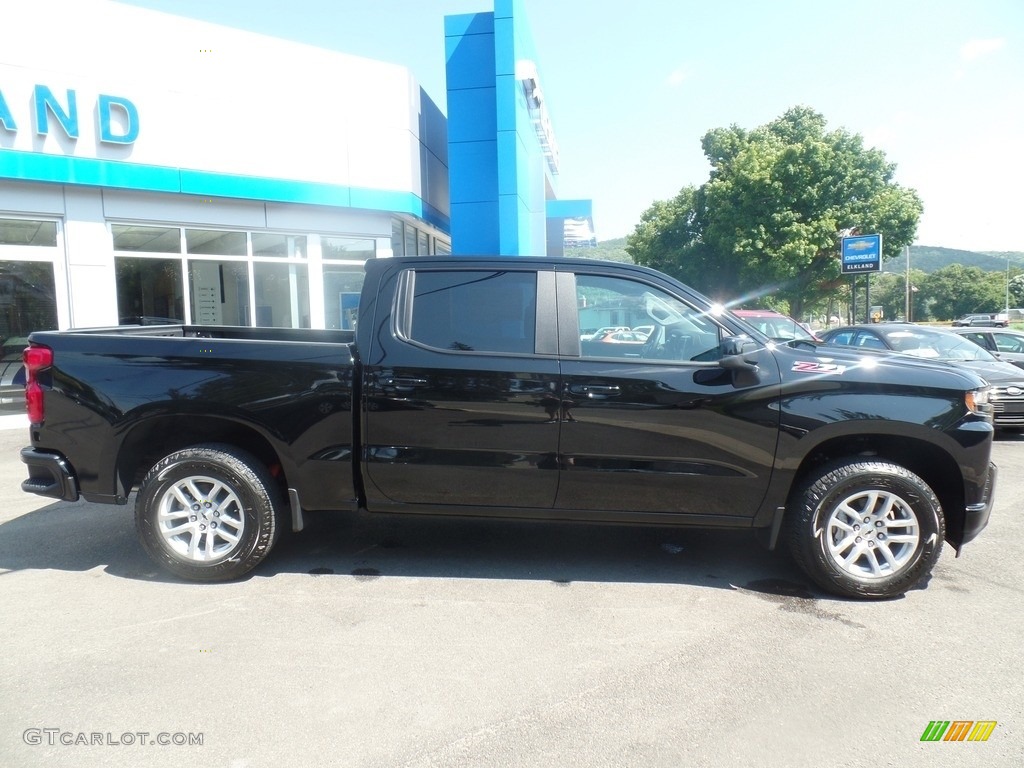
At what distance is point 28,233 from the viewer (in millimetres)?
11070

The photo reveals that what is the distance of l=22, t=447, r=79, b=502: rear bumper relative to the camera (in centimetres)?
415

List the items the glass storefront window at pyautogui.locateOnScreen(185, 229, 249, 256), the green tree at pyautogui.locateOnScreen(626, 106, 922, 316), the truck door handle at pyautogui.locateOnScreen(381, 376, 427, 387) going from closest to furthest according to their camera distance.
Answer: the truck door handle at pyautogui.locateOnScreen(381, 376, 427, 387)
the glass storefront window at pyautogui.locateOnScreen(185, 229, 249, 256)
the green tree at pyautogui.locateOnScreen(626, 106, 922, 316)

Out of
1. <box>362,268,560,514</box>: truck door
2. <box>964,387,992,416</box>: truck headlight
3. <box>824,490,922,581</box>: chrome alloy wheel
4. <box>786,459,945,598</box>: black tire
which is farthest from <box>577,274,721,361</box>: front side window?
<box>964,387,992,416</box>: truck headlight

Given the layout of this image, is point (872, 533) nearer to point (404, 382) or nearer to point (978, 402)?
point (978, 402)

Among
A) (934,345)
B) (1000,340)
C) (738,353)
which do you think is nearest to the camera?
(738,353)

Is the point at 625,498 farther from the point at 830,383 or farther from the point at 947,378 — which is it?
the point at 947,378

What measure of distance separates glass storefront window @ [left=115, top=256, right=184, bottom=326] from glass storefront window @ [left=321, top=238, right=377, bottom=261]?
2.81 meters

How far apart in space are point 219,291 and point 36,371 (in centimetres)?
962

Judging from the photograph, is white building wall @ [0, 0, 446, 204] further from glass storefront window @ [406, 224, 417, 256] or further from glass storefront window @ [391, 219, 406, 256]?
glass storefront window @ [406, 224, 417, 256]

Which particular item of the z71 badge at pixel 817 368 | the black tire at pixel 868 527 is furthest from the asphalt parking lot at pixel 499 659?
the z71 badge at pixel 817 368

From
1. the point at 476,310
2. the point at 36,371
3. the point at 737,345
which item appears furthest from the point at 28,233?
the point at 737,345

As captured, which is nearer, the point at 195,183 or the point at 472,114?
the point at 195,183

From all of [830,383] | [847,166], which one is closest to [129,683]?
[830,383]

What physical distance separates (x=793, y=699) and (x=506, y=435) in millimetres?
1907
